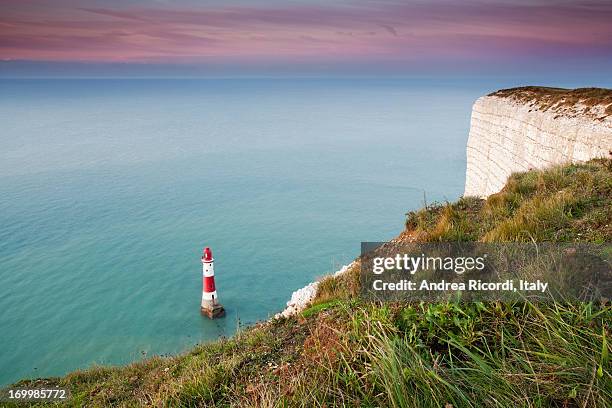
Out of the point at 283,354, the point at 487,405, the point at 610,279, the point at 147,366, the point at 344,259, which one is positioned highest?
the point at 610,279

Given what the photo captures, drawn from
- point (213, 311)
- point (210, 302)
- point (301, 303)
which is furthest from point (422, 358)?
point (213, 311)

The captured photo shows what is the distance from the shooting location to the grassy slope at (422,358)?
3.33 metres

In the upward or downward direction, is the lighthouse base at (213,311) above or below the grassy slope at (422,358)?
below

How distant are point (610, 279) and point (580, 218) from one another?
2475 millimetres

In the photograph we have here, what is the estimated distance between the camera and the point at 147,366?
7.83 metres

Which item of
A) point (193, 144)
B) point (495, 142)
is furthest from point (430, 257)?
point (193, 144)

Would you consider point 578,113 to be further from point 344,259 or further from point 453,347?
point 344,259

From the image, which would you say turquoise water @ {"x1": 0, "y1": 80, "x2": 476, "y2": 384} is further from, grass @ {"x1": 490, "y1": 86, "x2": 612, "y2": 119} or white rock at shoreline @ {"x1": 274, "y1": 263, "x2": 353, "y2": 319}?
grass @ {"x1": 490, "y1": 86, "x2": 612, "y2": 119}

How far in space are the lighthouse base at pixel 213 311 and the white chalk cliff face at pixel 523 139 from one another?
15.1 meters

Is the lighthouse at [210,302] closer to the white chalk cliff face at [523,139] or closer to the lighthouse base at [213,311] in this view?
the lighthouse base at [213,311]

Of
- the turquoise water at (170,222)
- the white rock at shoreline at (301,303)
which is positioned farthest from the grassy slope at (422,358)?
the turquoise water at (170,222)

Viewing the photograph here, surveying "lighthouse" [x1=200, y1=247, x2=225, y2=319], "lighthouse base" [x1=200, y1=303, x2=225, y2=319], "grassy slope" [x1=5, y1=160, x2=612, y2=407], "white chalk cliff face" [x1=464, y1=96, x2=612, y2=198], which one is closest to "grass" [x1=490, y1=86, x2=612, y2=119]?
"white chalk cliff face" [x1=464, y1=96, x2=612, y2=198]

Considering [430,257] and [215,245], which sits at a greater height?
[430,257]

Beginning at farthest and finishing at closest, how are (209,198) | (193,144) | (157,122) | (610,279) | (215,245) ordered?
(157,122)
(193,144)
(209,198)
(215,245)
(610,279)
